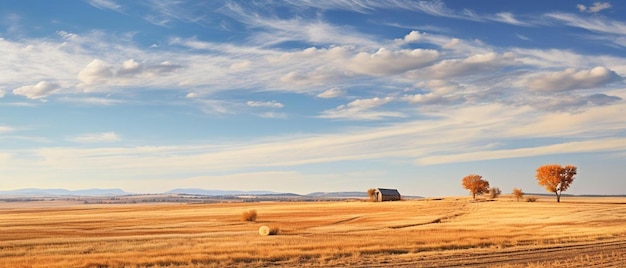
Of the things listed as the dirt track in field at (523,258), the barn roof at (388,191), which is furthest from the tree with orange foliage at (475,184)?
the dirt track in field at (523,258)

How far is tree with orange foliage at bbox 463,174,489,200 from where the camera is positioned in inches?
6378

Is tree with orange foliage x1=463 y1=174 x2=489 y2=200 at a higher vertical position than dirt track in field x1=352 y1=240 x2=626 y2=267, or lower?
higher

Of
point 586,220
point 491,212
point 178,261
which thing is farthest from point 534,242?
point 491,212

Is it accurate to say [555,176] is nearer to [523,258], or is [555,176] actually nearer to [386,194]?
[386,194]

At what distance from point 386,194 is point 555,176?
42.5 m

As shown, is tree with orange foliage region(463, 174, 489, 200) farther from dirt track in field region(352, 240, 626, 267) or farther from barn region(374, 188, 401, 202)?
dirt track in field region(352, 240, 626, 267)

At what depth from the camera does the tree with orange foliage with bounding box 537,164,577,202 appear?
134 m

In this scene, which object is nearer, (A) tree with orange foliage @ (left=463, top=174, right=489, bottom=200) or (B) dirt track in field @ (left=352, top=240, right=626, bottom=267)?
(B) dirt track in field @ (left=352, top=240, right=626, bottom=267)

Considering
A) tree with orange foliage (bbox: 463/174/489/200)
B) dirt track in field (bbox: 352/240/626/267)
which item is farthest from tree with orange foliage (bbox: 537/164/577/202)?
dirt track in field (bbox: 352/240/626/267)

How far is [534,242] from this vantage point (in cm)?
4262

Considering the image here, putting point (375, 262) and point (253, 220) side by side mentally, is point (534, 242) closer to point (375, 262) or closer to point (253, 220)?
point (375, 262)

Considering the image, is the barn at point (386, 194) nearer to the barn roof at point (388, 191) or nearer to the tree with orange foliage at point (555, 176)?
the barn roof at point (388, 191)

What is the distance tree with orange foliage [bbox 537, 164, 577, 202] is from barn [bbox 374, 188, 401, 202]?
3823cm

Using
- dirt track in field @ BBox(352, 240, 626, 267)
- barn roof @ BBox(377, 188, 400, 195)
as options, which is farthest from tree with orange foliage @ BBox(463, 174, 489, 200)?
dirt track in field @ BBox(352, 240, 626, 267)
